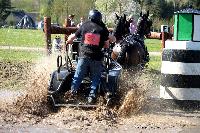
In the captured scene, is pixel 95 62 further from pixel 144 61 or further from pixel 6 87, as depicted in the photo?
pixel 144 61

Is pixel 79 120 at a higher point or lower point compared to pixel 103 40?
lower

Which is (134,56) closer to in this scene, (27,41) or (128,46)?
(128,46)

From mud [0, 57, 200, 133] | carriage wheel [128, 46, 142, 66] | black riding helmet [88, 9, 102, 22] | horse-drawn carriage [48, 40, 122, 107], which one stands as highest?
black riding helmet [88, 9, 102, 22]

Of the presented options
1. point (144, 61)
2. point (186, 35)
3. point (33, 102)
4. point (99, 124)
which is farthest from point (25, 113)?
point (144, 61)

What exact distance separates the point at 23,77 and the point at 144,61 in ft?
10.7

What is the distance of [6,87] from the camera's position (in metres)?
12.6

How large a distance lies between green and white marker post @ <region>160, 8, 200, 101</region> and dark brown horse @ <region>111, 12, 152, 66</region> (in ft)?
10.9

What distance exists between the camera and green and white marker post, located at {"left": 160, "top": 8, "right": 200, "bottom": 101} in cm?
975

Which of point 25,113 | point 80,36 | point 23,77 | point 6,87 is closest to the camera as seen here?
point 25,113

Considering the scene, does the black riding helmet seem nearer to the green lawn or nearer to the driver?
the driver

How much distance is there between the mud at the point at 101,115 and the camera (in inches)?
307

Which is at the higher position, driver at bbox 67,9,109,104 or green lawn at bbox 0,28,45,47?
driver at bbox 67,9,109,104

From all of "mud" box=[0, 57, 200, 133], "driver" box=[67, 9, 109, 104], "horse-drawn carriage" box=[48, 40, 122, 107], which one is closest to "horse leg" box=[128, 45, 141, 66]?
"mud" box=[0, 57, 200, 133]

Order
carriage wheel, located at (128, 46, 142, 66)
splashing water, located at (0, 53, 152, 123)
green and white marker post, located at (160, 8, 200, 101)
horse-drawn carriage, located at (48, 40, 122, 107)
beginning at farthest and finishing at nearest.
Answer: carriage wheel, located at (128, 46, 142, 66)
green and white marker post, located at (160, 8, 200, 101)
horse-drawn carriage, located at (48, 40, 122, 107)
splashing water, located at (0, 53, 152, 123)
